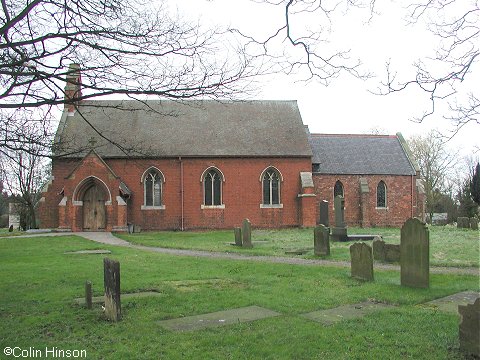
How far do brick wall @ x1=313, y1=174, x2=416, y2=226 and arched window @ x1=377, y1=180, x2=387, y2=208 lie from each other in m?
0.22

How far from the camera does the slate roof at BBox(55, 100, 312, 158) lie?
31.6 meters

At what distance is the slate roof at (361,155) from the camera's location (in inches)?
1361

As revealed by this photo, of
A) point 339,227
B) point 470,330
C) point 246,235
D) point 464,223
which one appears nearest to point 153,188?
point 246,235

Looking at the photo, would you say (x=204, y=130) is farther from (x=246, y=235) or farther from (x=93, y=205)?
(x=246, y=235)

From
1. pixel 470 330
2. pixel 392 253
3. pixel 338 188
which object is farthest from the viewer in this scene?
pixel 338 188

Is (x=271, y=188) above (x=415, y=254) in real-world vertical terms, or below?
above

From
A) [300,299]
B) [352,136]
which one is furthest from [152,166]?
[300,299]

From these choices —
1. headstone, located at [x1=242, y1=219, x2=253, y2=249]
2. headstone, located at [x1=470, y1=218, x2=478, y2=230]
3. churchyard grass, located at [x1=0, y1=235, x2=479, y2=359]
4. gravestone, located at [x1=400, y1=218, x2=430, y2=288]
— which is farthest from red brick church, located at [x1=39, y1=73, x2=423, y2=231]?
gravestone, located at [x1=400, y1=218, x2=430, y2=288]

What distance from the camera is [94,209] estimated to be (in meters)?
29.9

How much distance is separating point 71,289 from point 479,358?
806cm

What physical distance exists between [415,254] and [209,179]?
74.7ft

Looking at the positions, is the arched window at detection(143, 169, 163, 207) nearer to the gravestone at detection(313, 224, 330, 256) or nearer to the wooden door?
the wooden door

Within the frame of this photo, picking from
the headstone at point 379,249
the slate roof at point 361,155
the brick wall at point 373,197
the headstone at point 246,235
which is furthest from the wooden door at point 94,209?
the headstone at point 379,249

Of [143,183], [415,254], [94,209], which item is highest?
[143,183]
